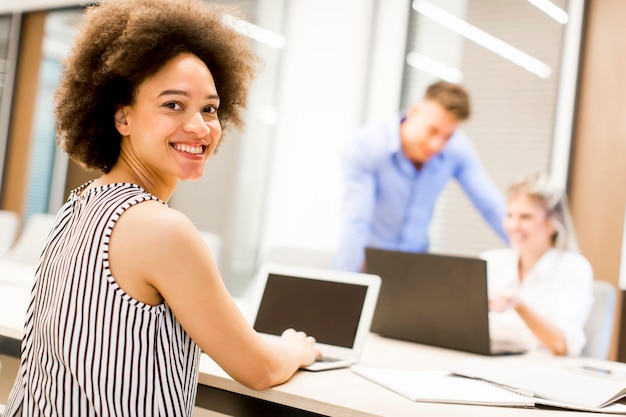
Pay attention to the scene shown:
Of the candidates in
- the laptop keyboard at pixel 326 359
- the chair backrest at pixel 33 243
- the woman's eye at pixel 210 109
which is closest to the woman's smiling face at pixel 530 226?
the laptop keyboard at pixel 326 359

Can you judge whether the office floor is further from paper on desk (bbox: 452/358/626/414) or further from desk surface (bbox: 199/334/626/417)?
paper on desk (bbox: 452/358/626/414)

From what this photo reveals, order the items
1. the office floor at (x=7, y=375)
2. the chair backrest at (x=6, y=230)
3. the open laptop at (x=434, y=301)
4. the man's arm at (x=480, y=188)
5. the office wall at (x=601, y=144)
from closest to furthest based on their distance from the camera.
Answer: the office floor at (x=7, y=375) → the open laptop at (x=434, y=301) → the office wall at (x=601, y=144) → the man's arm at (x=480, y=188) → the chair backrest at (x=6, y=230)

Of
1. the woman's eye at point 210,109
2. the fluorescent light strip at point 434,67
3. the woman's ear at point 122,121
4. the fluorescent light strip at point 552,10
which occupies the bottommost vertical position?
the woman's ear at point 122,121

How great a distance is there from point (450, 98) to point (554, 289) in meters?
1.79

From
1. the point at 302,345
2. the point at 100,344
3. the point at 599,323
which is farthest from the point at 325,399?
the point at 599,323

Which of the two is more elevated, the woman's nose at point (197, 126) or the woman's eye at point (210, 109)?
the woman's eye at point (210, 109)

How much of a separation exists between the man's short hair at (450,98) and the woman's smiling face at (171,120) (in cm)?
294

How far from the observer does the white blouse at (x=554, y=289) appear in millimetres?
2357

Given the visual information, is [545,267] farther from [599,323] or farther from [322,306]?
[322,306]

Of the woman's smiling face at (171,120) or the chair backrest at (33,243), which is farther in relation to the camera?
the chair backrest at (33,243)

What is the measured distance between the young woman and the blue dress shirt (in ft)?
9.48

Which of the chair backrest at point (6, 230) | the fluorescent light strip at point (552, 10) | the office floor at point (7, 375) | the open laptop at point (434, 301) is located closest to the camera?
the office floor at point (7, 375)

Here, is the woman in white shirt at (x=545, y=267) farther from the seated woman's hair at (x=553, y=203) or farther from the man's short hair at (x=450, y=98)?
the man's short hair at (x=450, y=98)

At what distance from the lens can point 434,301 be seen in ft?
6.89
